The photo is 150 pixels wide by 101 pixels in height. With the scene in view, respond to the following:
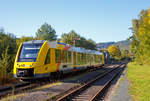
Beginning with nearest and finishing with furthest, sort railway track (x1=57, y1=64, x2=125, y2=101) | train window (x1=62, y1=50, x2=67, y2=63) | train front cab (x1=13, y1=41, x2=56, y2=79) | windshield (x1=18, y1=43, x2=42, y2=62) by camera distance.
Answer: railway track (x1=57, y1=64, x2=125, y2=101) → train front cab (x1=13, y1=41, x2=56, y2=79) → windshield (x1=18, y1=43, x2=42, y2=62) → train window (x1=62, y1=50, x2=67, y2=63)

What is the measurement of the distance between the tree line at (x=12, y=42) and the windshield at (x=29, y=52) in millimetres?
1887

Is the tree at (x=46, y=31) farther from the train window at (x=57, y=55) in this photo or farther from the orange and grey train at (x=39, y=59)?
the train window at (x=57, y=55)

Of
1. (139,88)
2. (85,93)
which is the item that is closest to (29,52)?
(85,93)

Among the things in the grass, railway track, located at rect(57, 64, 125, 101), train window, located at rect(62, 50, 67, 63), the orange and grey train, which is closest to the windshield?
the orange and grey train

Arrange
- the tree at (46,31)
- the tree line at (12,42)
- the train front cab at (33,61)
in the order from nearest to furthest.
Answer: the train front cab at (33,61), the tree line at (12,42), the tree at (46,31)

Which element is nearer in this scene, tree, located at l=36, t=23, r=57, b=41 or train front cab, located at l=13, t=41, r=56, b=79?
train front cab, located at l=13, t=41, r=56, b=79

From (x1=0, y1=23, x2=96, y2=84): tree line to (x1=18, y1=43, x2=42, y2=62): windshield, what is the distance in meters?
1.89

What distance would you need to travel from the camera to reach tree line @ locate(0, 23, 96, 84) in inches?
576

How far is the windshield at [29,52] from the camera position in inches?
511

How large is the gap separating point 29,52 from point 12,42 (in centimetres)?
1010

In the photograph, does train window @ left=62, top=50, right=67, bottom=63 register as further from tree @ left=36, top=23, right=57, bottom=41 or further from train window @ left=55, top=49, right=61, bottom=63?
tree @ left=36, top=23, right=57, bottom=41

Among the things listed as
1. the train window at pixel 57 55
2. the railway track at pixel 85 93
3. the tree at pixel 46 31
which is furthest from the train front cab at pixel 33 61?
the tree at pixel 46 31

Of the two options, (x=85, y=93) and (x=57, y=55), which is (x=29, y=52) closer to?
(x=57, y=55)

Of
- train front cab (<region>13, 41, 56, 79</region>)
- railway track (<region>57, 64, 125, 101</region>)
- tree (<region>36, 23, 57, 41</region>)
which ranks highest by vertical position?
tree (<region>36, 23, 57, 41</region>)
